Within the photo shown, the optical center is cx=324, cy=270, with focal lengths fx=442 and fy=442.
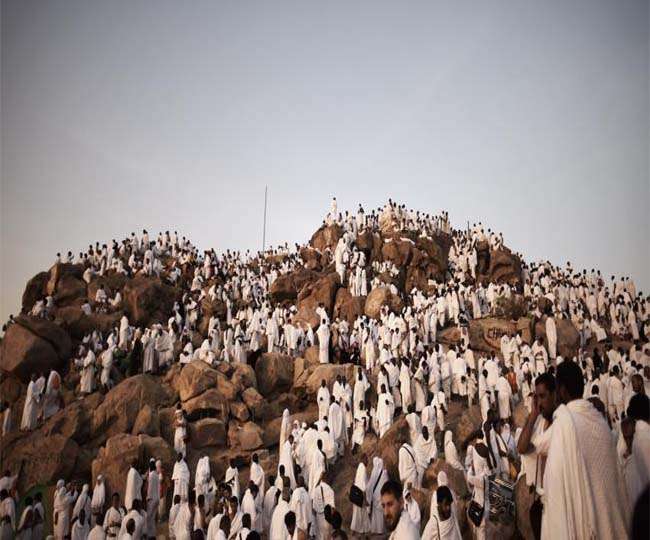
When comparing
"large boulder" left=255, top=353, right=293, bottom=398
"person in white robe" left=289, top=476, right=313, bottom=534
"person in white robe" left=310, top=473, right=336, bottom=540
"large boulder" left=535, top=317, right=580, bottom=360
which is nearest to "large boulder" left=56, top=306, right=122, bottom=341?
"large boulder" left=255, top=353, right=293, bottom=398

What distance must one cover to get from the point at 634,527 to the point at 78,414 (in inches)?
675

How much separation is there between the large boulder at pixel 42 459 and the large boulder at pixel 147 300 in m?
11.5

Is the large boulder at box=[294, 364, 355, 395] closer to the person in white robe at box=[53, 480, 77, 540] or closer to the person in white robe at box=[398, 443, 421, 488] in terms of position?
the person in white robe at box=[398, 443, 421, 488]

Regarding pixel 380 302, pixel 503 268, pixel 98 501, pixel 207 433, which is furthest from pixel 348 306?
pixel 98 501

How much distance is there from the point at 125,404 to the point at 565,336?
19723 millimetres

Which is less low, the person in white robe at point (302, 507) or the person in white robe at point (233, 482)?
the person in white robe at point (233, 482)

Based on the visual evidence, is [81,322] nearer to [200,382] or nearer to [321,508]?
[200,382]

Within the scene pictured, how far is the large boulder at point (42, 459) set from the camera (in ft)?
44.6

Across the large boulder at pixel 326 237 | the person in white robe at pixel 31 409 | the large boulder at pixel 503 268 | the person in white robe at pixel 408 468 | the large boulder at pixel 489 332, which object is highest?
the large boulder at pixel 326 237

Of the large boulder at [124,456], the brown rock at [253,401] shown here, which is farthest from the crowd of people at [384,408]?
the brown rock at [253,401]

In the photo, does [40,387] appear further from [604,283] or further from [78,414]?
[604,283]

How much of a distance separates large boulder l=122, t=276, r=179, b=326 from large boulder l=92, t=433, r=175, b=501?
12.5 metres

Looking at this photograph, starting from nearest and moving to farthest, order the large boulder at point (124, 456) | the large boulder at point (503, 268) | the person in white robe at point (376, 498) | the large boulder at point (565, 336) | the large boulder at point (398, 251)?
1. the person in white robe at point (376, 498)
2. the large boulder at point (124, 456)
3. the large boulder at point (565, 336)
4. the large boulder at point (398, 251)
5. the large boulder at point (503, 268)

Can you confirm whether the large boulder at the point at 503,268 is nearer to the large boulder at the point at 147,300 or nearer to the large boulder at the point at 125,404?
the large boulder at the point at 147,300
